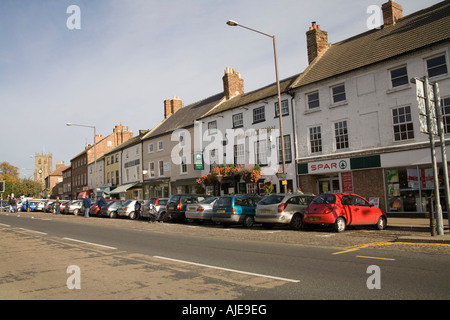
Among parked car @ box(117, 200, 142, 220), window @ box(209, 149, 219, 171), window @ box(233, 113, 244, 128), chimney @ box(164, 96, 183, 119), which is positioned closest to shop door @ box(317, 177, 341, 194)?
window @ box(233, 113, 244, 128)

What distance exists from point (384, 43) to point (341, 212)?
1258 centimetres

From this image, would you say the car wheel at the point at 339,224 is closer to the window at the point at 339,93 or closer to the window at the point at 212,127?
the window at the point at 339,93

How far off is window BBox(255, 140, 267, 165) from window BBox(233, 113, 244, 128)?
8.51 ft

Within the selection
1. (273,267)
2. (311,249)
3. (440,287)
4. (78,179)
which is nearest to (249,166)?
(311,249)

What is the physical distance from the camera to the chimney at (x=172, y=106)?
44656 mm

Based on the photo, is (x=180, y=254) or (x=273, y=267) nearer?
(x=273, y=267)

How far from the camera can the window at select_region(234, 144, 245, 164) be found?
28098 mm

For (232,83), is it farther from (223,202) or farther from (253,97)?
(223,202)

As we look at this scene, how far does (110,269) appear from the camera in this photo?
24.6 feet

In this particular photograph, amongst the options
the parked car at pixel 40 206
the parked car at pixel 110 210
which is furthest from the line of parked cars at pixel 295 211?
the parked car at pixel 40 206

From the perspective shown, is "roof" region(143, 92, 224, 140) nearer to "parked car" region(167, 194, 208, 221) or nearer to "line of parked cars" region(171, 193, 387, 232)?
"parked car" region(167, 194, 208, 221)
